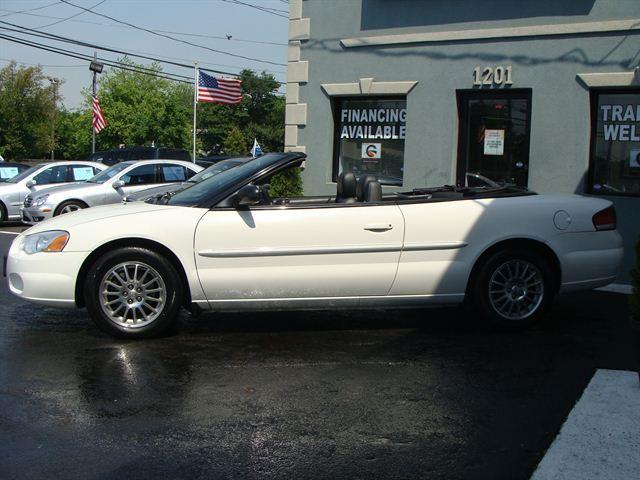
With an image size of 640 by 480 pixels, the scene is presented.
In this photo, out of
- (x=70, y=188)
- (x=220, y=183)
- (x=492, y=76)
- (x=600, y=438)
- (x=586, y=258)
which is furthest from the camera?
(x=70, y=188)

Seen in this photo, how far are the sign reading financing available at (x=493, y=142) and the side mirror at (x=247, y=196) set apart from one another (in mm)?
6118

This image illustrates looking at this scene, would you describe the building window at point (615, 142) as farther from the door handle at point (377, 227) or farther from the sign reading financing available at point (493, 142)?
the door handle at point (377, 227)

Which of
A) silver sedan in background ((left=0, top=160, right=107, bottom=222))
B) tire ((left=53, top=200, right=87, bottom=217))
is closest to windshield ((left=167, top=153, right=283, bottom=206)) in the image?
tire ((left=53, top=200, right=87, bottom=217))

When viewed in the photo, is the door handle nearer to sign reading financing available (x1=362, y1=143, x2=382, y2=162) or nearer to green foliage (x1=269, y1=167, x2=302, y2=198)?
green foliage (x1=269, y1=167, x2=302, y2=198)

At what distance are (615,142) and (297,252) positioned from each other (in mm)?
6276

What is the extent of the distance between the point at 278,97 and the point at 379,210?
89.9m

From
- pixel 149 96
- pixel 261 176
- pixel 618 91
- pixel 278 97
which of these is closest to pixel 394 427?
pixel 261 176

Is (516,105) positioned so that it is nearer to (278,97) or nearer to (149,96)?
(149,96)

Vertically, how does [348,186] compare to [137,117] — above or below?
below

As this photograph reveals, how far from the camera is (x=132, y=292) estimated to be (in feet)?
19.9

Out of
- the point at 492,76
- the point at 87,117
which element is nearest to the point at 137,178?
the point at 492,76

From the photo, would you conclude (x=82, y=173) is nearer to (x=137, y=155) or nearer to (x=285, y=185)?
(x=285, y=185)

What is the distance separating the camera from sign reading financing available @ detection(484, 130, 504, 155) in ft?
37.0

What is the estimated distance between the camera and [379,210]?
6316 millimetres
